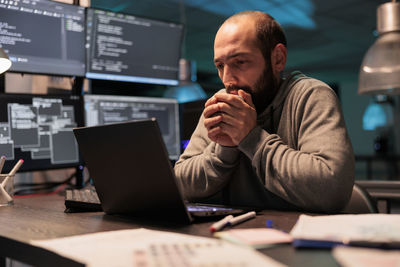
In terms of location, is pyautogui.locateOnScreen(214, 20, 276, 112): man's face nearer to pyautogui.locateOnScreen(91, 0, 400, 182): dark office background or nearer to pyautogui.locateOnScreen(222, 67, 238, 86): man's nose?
pyautogui.locateOnScreen(222, 67, 238, 86): man's nose

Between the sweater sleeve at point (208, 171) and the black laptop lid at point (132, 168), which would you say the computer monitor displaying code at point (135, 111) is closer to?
the sweater sleeve at point (208, 171)

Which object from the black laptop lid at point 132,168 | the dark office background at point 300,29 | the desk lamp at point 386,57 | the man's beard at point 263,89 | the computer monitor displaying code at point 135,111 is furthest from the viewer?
the dark office background at point 300,29

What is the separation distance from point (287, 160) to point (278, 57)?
393 millimetres

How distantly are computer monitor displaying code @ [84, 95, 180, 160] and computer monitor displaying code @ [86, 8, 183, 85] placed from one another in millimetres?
A: 123

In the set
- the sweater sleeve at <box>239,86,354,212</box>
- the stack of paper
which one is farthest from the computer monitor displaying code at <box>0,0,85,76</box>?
the stack of paper

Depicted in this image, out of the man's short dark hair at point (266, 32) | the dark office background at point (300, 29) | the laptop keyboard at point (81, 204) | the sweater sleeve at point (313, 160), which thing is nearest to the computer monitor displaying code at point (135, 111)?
the dark office background at point (300, 29)

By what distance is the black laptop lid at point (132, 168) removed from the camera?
81 centimetres

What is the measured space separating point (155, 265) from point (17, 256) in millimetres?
383

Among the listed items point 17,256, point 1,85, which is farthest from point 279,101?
point 1,85

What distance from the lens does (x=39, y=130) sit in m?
1.70

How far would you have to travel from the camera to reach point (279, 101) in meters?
1.20

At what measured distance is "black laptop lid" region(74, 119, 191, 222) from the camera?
0.81 m

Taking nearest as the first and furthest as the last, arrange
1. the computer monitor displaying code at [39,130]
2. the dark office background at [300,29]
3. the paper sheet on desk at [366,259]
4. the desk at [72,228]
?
the paper sheet on desk at [366,259]
the desk at [72,228]
the computer monitor displaying code at [39,130]
the dark office background at [300,29]

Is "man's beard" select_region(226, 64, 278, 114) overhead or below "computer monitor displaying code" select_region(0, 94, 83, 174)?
overhead
